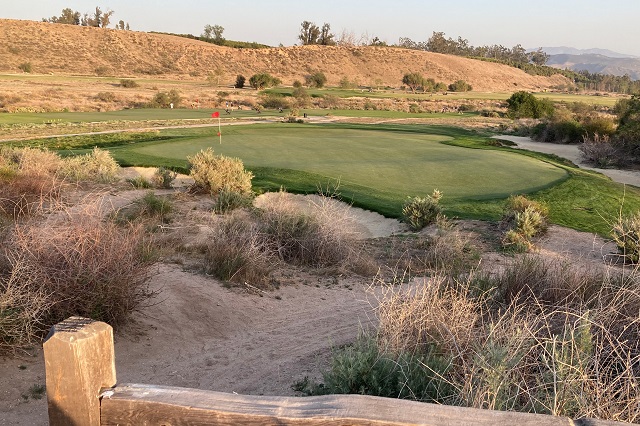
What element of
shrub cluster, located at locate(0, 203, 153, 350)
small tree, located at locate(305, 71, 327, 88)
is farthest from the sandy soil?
small tree, located at locate(305, 71, 327, 88)

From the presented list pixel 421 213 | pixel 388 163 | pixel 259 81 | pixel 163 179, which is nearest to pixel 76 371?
pixel 421 213

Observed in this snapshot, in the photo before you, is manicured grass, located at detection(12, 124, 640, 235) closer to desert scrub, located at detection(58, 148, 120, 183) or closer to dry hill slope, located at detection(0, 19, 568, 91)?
desert scrub, located at detection(58, 148, 120, 183)

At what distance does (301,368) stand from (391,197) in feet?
27.7

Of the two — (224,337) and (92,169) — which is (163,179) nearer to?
(92,169)

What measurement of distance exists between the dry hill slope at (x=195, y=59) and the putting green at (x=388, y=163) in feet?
194

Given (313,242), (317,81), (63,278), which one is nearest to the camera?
(63,278)

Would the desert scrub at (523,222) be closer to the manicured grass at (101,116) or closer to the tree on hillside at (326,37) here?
the manicured grass at (101,116)

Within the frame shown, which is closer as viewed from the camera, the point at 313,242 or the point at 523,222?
the point at 313,242

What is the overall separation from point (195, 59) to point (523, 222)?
84.0 meters

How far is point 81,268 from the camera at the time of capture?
19.0 ft

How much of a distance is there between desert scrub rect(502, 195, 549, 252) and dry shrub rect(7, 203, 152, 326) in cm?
728

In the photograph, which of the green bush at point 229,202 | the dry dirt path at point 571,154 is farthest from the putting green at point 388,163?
the dry dirt path at point 571,154

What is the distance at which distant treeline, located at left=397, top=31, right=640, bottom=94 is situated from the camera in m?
120

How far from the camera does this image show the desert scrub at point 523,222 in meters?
10.9
